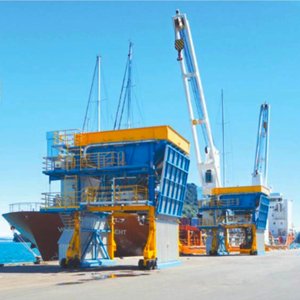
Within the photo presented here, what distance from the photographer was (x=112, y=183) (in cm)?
3541

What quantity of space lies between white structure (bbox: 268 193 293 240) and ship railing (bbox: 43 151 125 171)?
93734 millimetres

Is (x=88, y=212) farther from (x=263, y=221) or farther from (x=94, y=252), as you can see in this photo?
(x=263, y=221)

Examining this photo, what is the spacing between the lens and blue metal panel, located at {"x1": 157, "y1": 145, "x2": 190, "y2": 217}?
34.2m

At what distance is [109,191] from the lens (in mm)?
35656

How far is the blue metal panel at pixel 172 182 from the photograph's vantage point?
34156 mm

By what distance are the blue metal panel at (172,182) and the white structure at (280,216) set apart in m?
88.7

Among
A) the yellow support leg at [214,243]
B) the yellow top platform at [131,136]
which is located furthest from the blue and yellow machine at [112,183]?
the yellow support leg at [214,243]

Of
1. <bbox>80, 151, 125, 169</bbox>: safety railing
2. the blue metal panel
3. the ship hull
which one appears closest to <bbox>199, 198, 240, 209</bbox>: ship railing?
the ship hull

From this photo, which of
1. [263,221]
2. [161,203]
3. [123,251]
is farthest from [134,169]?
[263,221]

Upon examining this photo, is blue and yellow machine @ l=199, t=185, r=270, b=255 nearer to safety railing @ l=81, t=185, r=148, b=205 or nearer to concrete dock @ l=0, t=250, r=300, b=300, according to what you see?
safety railing @ l=81, t=185, r=148, b=205

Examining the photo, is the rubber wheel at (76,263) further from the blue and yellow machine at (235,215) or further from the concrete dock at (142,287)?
the blue and yellow machine at (235,215)

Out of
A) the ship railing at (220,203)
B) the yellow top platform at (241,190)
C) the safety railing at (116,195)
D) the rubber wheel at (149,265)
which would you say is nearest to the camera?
the rubber wheel at (149,265)

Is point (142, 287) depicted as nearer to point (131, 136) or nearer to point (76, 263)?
point (76, 263)

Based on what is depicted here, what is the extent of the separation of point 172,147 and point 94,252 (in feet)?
30.7
